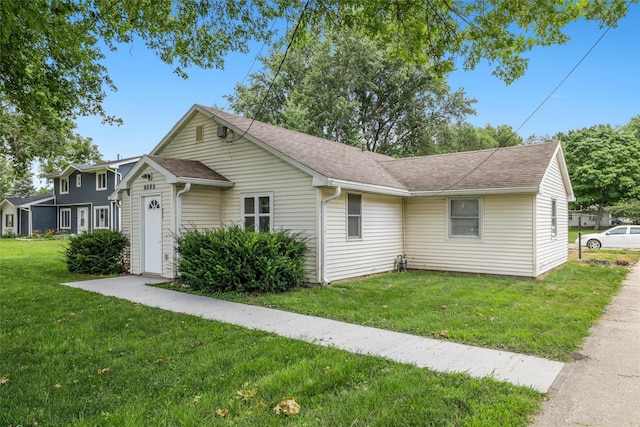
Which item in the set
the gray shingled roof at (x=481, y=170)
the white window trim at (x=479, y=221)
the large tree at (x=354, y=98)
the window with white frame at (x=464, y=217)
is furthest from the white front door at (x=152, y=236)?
the large tree at (x=354, y=98)

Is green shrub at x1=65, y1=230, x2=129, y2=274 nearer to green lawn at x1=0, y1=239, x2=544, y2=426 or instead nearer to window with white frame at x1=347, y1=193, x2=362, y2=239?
green lawn at x1=0, y1=239, x2=544, y2=426

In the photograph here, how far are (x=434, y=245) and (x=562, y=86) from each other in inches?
220

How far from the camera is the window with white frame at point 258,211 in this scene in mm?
10594

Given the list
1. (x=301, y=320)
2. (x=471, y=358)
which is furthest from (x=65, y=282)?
(x=471, y=358)

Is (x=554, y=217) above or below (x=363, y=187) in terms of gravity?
below

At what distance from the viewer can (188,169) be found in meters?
10.8

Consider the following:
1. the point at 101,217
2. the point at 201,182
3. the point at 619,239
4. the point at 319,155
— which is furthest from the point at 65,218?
the point at 619,239

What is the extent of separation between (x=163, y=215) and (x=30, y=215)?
28.4 m

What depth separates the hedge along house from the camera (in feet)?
33.0

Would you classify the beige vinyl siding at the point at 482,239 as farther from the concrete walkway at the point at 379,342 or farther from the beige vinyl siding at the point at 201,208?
the concrete walkway at the point at 379,342

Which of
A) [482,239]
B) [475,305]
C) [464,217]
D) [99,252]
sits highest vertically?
[464,217]

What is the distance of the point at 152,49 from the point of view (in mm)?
7281

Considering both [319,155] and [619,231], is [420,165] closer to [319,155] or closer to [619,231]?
[319,155]

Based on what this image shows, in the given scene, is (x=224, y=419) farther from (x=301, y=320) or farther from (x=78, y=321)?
(x=78, y=321)
